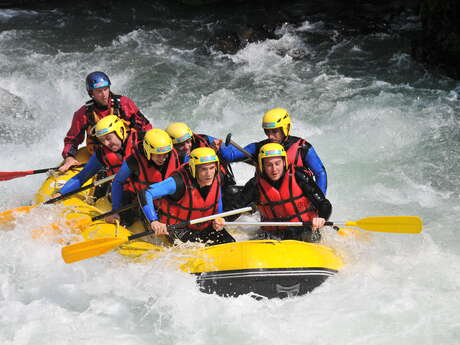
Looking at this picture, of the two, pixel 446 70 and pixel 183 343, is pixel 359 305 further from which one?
pixel 446 70

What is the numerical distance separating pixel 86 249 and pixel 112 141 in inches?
42.9

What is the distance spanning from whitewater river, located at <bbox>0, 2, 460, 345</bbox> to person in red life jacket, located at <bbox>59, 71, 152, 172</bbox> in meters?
0.90

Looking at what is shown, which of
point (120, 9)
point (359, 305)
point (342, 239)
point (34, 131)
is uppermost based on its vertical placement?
point (120, 9)

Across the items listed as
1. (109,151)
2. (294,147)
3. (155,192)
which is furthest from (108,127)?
(294,147)

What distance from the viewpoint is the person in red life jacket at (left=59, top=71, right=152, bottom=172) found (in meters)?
6.12

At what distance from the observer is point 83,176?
18.2 ft

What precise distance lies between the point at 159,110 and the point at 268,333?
513 centimetres

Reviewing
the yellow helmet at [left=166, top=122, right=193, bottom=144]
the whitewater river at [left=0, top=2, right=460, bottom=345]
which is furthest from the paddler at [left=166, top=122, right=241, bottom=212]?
the whitewater river at [left=0, top=2, right=460, bottom=345]

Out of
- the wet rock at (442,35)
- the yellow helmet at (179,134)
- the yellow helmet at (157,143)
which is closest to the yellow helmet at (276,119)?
the yellow helmet at (179,134)

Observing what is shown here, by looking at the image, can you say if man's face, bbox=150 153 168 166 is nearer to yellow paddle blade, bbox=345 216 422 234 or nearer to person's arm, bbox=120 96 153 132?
person's arm, bbox=120 96 153 132

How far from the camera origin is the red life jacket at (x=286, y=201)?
4.78 meters

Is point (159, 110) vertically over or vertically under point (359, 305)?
over

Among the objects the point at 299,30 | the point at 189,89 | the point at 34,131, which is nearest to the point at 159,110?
the point at 189,89

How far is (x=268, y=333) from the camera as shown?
4699 millimetres
